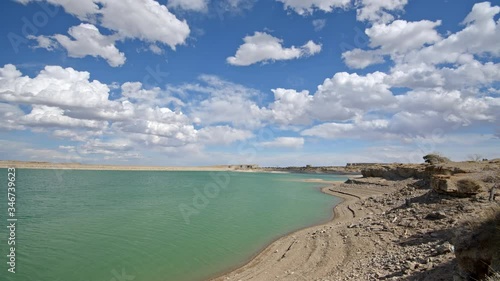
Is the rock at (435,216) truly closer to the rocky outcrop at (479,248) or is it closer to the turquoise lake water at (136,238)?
the rocky outcrop at (479,248)

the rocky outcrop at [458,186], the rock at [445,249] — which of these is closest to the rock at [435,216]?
the rocky outcrop at [458,186]

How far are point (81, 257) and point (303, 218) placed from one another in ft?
57.1

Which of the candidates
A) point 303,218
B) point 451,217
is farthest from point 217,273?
point 303,218

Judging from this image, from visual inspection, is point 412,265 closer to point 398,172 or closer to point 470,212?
point 470,212

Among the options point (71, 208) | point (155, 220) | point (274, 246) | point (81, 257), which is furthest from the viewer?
point (71, 208)

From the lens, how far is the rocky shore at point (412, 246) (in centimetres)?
679

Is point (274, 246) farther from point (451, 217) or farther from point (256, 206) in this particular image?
point (256, 206)

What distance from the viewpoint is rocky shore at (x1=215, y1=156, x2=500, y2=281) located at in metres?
6.79

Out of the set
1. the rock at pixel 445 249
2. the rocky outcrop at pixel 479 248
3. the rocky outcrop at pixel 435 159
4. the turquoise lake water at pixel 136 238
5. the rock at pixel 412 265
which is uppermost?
the rocky outcrop at pixel 435 159

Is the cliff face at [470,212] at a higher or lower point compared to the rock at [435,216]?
higher

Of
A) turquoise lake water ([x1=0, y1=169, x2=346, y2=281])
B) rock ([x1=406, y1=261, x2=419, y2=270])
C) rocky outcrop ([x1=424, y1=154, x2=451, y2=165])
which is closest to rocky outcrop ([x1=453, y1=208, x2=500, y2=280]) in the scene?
rock ([x1=406, y1=261, x2=419, y2=270])

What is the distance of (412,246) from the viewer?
451 inches

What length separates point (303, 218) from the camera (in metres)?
26.2

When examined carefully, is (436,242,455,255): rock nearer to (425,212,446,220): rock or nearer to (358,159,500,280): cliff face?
(358,159,500,280): cliff face
